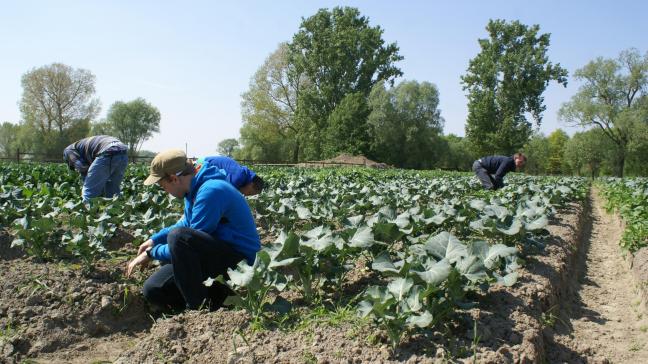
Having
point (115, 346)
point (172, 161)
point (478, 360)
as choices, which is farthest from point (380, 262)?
point (115, 346)

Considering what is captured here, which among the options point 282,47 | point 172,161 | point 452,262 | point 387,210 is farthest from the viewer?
point 282,47

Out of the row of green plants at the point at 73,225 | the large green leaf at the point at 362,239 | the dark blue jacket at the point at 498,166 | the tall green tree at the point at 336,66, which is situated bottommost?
the row of green plants at the point at 73,225

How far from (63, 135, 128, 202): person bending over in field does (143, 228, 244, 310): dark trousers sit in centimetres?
378

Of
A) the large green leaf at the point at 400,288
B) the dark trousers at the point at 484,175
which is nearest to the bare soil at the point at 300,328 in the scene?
the large green leaf at the point at 400,288

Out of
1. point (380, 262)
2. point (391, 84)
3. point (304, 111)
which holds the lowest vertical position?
point (380, 262)

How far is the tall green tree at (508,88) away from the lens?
45.0 m

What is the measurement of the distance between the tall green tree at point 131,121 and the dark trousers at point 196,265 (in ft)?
219

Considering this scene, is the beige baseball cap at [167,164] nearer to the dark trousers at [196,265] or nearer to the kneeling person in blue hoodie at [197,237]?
the kneeling person in blue hoodie at [197,237]

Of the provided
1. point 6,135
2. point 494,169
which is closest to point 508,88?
point 494,169

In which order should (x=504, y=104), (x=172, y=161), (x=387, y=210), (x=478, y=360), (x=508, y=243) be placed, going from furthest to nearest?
(x=504, y=104) < (x=508, y=243) < (x=387, y=210) < (x=172, y=161) < (x=478, y=360)

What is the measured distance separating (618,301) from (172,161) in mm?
4231

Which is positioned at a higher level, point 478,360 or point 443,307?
point 443,307

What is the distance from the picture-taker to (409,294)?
96.9 inches

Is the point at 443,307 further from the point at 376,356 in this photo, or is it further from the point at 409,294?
the point at 376,356
